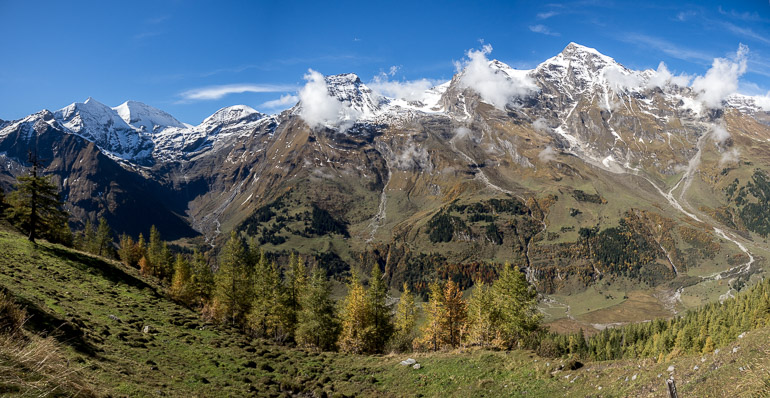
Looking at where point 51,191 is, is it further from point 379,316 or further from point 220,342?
point 379,316

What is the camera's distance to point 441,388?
89.5ft

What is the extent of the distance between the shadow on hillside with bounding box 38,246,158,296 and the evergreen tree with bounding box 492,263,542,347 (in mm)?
52070

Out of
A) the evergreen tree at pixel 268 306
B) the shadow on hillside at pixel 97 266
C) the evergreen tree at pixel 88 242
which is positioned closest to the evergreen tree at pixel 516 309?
the evergreen tree at pixel 268 306

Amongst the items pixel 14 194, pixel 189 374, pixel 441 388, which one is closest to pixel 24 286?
pixel 189 374

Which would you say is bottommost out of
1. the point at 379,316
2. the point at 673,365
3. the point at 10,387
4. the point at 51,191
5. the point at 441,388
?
the point at 379,316

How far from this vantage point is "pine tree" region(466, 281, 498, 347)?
48.1 m

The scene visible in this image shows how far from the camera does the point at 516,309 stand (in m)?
47.0

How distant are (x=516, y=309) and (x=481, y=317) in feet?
16.1

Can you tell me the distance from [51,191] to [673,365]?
75628 millimetres

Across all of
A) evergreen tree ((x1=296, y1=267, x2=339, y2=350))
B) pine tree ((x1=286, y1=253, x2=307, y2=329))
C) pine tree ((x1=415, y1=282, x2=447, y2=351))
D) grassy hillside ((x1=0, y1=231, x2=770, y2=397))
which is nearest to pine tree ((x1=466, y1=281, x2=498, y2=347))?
pine tree ((x1=415, y1=282, x2=447, y2=351))

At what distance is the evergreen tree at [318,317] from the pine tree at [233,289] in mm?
12918

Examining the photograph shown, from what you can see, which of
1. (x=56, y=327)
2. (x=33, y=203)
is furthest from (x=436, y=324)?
(x=33, y=203)

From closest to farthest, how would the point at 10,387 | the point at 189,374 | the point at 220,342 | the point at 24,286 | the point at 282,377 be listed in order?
the point at 10,387, the point at 189,374, the point at 282,377, the point at 24,286, the point at 220,342

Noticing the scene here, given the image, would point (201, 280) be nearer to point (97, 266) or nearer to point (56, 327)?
point (97, 266)
